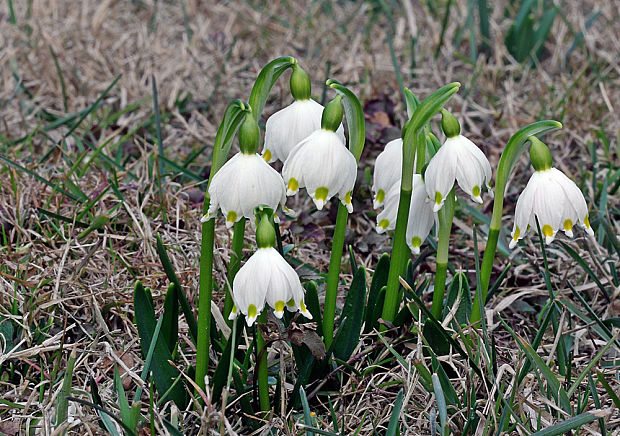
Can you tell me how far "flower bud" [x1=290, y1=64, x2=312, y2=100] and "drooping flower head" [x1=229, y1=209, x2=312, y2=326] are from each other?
0.80 ft

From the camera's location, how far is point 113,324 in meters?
1.85

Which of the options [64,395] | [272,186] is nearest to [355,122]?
[272,186]

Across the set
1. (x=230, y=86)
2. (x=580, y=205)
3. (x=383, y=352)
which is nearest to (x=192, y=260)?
(x=383, y=352)

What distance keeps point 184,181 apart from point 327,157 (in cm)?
134

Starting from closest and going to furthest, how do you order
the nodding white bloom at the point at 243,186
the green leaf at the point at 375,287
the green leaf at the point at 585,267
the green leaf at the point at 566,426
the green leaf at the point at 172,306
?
1. the nodding white bloom at the point at 243,186
2. the green leaf at the point at 566,426
3. the green leaf at the point at 172,306
4. the green leaf at the point at 375,287
5. the green leaf at the point at 585,267

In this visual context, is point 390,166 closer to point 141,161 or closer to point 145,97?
point 141,161

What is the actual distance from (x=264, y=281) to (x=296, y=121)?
1.00 ft

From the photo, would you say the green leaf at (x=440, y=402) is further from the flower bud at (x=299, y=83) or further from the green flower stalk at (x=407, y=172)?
the flower bud at (x=299, y=83)

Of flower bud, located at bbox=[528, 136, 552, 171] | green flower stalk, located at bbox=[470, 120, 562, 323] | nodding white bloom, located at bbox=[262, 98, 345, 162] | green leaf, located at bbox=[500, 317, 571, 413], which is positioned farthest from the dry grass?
flower bud, located at bbox=[528, 136, 552, 171]

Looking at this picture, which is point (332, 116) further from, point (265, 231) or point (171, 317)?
point (171, 317)

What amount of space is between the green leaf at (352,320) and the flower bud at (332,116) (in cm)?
32

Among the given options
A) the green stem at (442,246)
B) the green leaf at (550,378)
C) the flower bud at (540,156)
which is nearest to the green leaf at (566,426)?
the green leaf at (550,378)

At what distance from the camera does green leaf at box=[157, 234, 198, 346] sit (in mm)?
1457

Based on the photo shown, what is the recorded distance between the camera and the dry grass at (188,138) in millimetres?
1657
